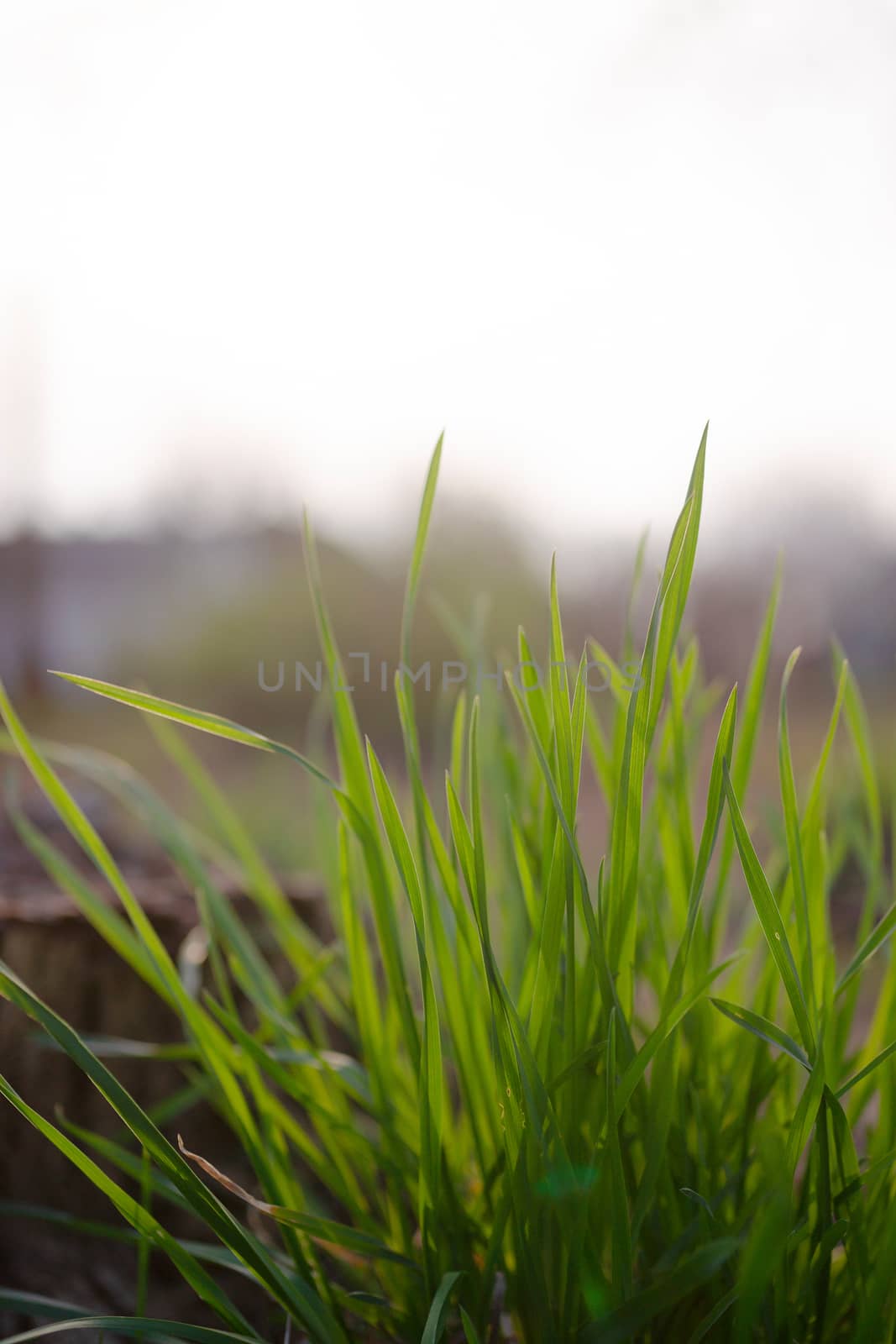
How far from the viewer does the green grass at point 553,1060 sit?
24cm

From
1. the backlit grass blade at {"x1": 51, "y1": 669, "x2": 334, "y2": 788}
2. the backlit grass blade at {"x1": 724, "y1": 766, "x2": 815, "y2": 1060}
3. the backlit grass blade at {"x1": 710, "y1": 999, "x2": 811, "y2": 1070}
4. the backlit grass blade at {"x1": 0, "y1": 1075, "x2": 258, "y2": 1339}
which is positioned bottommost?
the backlit grass blade at {"x1": 0, "y1": 1075, "x2": 258, "y2": 1339}

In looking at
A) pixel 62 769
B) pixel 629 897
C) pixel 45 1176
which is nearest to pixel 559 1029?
pixel 629 897

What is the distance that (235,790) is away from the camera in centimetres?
342

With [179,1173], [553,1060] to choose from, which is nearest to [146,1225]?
[179,1173]

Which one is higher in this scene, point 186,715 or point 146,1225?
point 186,715

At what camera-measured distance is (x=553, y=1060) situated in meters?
0.28

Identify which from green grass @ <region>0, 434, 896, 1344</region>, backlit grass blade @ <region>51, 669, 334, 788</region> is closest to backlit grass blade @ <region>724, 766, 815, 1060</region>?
green grass @ <region>0, 434, 896, 1344</region>

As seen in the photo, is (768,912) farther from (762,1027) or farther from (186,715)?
(186,715)

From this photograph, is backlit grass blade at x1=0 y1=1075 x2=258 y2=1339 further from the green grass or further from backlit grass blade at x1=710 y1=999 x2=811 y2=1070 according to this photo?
backlit grass blade at x1=710 y1=999 x2=811 y2=1070

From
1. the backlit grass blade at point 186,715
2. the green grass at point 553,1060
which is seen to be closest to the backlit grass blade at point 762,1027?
the green grass at point 553,1060

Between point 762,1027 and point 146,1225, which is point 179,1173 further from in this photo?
point 762,1027

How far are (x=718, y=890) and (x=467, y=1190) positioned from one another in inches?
6.5

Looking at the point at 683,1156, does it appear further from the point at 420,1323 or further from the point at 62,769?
the point at 62,769

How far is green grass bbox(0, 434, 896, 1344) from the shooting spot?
24cm
